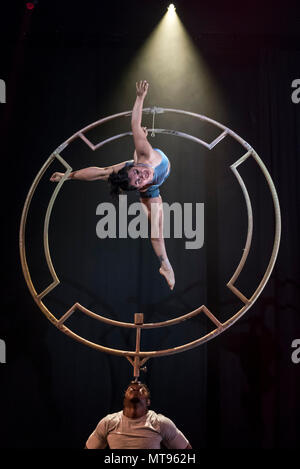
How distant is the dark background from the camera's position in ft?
11.1

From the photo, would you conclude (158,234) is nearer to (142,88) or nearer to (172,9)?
(142,88)

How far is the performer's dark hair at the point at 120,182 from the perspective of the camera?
11.0 feet

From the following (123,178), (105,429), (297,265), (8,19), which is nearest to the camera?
(105,429)

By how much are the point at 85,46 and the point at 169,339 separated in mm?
2299

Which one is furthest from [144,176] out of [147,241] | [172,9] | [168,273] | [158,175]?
[172,9]

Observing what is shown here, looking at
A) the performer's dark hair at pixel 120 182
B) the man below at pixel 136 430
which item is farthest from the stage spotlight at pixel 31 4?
the man below at pixel 136 430

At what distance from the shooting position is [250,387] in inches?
134

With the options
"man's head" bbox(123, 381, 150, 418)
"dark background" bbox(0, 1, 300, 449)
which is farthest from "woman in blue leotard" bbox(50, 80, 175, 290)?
"man's head" bbox(123, 381, 150, 418)

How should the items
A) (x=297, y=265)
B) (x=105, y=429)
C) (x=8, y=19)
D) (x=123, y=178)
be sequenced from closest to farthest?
(x=105, y=429) < (x=123, y=178) < (x=297, y=265) < (x=8, y=19)

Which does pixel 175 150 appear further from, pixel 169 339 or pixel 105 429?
pixel 105 429

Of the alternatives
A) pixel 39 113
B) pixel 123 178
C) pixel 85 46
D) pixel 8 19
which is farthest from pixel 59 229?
pixel 8 19

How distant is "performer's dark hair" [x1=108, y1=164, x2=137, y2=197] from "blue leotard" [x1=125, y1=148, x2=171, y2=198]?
0.22 ft

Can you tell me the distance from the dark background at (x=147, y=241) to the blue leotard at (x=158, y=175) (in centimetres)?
16

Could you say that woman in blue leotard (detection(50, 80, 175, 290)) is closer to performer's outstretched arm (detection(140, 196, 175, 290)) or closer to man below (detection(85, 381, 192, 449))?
performer's outstretched arm (detection(140, 196, 175, 290))
